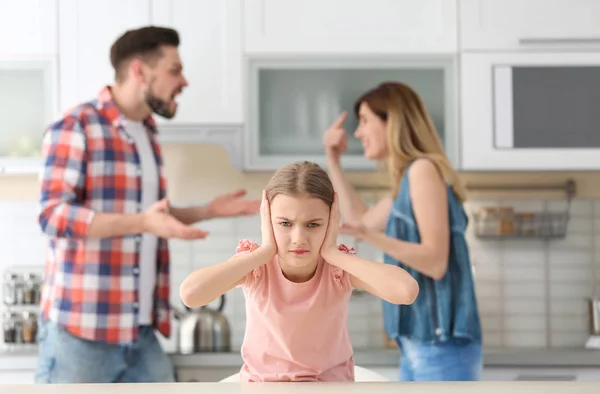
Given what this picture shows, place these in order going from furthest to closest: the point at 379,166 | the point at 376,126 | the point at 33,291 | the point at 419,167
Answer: the point at 33,291
the point at 379,166
the point at 376,126
the point at 419,167

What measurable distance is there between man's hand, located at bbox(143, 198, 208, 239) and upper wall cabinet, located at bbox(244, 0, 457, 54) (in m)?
1.04

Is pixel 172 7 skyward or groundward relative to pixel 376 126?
skyward

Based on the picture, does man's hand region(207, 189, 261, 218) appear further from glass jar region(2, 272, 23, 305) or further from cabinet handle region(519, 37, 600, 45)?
cabinet handle region(519, 37, 600, 45)

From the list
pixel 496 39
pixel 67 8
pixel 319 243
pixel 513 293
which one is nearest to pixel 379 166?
pixel 496 39

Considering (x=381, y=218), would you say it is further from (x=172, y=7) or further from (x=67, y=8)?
(x=67, y=8)

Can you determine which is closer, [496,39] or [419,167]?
[419,167]

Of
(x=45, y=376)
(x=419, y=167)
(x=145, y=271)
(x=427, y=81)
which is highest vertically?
(x=427, y=81)

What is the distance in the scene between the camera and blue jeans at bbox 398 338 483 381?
6.46 feet

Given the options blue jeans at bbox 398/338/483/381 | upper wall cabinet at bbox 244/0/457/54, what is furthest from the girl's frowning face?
upper wall cabinet at bbox 244/0/457/54

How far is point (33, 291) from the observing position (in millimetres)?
3092

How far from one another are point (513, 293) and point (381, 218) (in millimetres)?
898

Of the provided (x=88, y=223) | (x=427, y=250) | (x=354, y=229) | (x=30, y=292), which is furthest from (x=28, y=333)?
(x=427, y=250)

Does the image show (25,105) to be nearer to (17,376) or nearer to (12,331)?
(12,331)

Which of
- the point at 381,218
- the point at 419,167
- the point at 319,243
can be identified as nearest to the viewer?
the point at 319,243
